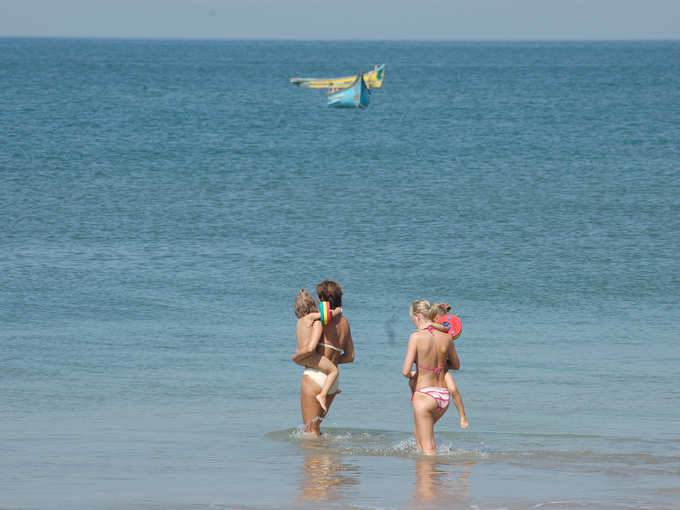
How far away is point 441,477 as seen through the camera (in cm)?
798

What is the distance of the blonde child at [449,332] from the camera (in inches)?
332

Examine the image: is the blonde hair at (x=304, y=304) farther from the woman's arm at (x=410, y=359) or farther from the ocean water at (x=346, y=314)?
the ocean water at (x=346, y=314)

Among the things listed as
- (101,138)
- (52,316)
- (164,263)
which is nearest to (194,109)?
(101,138)

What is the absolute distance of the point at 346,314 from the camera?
655 inches

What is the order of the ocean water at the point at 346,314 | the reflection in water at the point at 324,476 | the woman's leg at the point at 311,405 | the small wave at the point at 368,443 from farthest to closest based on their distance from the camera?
the woman's leg at the point at 311,405
the small wave at the point at 368,443
the ocean water at the point at 346,314
the reflection in water at the point at 324,476

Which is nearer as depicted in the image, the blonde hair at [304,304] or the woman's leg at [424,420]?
the woman's leg at [424,420]

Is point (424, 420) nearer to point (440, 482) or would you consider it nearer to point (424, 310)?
point (440, 482)

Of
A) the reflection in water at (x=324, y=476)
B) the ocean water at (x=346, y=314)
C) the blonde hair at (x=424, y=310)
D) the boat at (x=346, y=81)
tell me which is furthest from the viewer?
the boat at (x=346, y=81)

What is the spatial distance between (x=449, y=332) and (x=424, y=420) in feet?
2.53

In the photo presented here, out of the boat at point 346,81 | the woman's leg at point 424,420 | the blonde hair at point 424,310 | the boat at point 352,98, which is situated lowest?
the woman's leg at point 424,420

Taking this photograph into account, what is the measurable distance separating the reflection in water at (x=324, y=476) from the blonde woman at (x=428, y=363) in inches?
30.3

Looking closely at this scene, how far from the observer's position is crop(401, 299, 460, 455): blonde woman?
832cm

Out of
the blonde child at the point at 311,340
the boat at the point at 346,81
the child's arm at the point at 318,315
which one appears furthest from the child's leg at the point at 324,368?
the boat at the point at 346,81

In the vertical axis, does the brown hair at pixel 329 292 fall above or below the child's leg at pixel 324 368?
above
